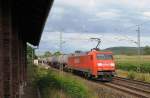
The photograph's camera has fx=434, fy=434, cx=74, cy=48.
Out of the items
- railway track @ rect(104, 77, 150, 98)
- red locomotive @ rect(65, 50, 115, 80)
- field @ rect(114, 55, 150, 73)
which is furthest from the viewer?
field @ rect(114, 55, 150, 73)

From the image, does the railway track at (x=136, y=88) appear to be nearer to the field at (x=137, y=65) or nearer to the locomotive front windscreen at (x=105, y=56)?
the locomotive front windscreen at (x=105, y=56)

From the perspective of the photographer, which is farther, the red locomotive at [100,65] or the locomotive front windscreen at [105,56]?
the locomotive front windscreen at [105,56]

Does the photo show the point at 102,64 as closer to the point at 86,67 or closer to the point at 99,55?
the point at 99,55

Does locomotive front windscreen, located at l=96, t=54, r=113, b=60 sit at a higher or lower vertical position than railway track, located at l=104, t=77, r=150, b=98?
higher

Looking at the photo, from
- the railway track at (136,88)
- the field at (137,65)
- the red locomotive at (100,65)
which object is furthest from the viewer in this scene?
the field at (137,65)

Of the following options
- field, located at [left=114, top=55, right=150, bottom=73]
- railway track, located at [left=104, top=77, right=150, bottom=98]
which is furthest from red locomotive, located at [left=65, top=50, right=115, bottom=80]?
field, located at [left=114, top=55, right=150, bottom=73]

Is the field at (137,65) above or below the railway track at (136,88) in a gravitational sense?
above

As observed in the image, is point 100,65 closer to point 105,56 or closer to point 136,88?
point 105,56

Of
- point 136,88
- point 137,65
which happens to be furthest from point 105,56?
point 137,65

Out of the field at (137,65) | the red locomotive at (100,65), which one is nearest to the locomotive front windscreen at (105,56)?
the red locomotive at (100,65)

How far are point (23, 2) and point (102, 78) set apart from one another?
27.2 m

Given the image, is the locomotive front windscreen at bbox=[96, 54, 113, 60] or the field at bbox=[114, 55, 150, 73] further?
the field at bbox=[114, 55, 150, 73]

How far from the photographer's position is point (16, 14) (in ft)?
55.8

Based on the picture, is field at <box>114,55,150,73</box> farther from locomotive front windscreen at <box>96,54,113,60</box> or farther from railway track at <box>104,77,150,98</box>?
railway track at <box>104,77,150,98</box>
